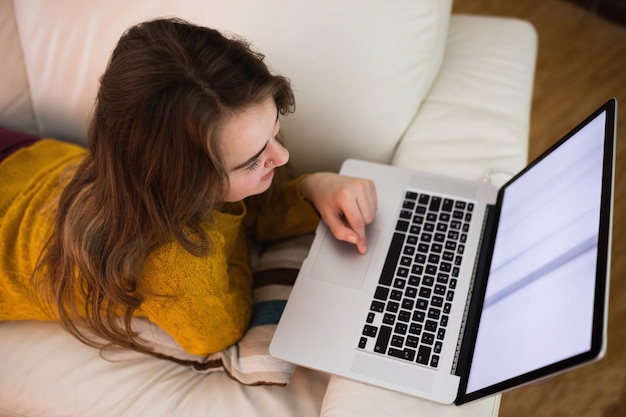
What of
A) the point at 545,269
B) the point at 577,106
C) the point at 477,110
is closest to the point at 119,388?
the point at 545,269

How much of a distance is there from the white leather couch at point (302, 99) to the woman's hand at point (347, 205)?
11 cm

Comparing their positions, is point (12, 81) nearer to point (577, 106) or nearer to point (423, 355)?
point (423, 355)

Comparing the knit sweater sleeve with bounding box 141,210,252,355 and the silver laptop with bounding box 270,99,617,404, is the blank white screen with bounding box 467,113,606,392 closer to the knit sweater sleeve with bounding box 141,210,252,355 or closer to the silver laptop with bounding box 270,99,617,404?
the silver laptop with bounding box 270,99,617,404

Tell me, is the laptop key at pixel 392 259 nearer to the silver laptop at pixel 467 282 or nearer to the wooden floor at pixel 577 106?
the silver laptop at pixel 467 282

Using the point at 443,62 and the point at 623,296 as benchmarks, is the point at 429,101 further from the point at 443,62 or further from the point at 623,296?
the point at 623,296

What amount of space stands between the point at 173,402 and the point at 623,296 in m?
1.14

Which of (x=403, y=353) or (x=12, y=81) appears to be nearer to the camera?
(x=403, y=353)

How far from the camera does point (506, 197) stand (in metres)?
1.01

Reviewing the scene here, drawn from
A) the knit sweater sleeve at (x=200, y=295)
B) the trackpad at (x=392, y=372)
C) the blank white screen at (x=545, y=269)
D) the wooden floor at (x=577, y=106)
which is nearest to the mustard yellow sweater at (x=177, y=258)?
the knit sweater sleeve at (x=200, y=295)

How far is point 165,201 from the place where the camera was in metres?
0.81

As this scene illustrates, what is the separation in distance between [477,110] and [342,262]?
0.43 m

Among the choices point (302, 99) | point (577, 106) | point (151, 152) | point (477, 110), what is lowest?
point (577, 106)

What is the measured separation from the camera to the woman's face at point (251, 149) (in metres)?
0.77

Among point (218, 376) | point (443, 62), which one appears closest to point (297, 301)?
point (218, 376)
